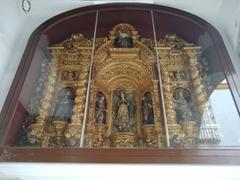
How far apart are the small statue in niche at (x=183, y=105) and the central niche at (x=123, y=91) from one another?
24 centimetres

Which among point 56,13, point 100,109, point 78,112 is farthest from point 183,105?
point 56,13

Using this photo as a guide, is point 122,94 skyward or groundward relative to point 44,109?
skyward

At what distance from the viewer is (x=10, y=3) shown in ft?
12.5

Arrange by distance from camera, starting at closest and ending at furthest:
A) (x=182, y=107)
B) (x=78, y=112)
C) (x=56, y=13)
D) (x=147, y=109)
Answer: (x=78, y=112)
(x=182, y=107)
(x=147, y=109)
(x=56, y=13)

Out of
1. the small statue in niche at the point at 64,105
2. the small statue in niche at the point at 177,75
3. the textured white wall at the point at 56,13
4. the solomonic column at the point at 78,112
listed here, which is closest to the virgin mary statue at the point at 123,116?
the solomonic column at the point at 78,112

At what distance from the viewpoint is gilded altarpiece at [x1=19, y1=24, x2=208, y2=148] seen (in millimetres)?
2914

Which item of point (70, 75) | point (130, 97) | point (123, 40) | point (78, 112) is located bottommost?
point (78, 112)

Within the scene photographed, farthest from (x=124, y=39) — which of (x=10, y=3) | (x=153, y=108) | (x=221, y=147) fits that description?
(x=221, y=147)

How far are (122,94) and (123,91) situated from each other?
0.06m

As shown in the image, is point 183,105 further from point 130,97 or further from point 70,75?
point 70,75

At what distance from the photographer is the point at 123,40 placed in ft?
13.7

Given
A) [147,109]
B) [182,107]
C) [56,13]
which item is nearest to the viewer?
[182,107]

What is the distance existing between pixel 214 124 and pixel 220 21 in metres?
1.83

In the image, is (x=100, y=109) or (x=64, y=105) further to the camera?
(x=100, y=109)
